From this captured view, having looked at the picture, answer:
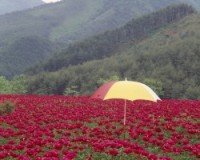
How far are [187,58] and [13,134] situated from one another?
4485 inches

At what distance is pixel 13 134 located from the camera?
13016 millimetres

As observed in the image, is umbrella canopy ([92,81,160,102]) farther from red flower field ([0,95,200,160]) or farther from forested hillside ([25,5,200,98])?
forested hillside ([25,5,200,98])

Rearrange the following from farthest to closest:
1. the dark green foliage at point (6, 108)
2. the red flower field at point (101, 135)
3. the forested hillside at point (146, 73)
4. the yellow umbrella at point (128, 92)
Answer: the forested hillside at point (146, 73) < the dark green foliage at point (6, 108) < the yellow umbrella at point (128, 92) < the red flower field at point (101, 135)

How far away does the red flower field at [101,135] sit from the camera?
10746 millimetres

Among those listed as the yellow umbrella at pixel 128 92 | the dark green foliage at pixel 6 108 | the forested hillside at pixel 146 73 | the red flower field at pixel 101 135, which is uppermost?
the forested hillside at pixel 146 73

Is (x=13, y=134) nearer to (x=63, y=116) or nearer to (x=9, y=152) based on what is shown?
(x=9, y=152)

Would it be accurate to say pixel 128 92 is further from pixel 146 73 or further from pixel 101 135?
pixel 146 73

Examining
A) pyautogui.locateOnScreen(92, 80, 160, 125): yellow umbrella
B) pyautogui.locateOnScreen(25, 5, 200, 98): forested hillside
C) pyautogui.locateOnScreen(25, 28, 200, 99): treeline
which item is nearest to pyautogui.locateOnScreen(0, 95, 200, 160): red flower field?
pyautogui.locateOnScreen(92, 80, 160, 125): yellow umbrella

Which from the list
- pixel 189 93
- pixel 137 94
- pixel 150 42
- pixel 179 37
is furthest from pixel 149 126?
pixel 150 42

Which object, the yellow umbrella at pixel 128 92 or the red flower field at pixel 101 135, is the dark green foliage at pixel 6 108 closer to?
the red flower field at pixel 101 135

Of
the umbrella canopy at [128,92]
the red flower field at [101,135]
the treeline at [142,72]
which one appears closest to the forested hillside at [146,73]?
the treeline at [142,72]

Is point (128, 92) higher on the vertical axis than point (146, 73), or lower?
lower

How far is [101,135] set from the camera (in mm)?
13203

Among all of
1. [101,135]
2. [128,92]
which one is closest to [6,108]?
[128,92]
